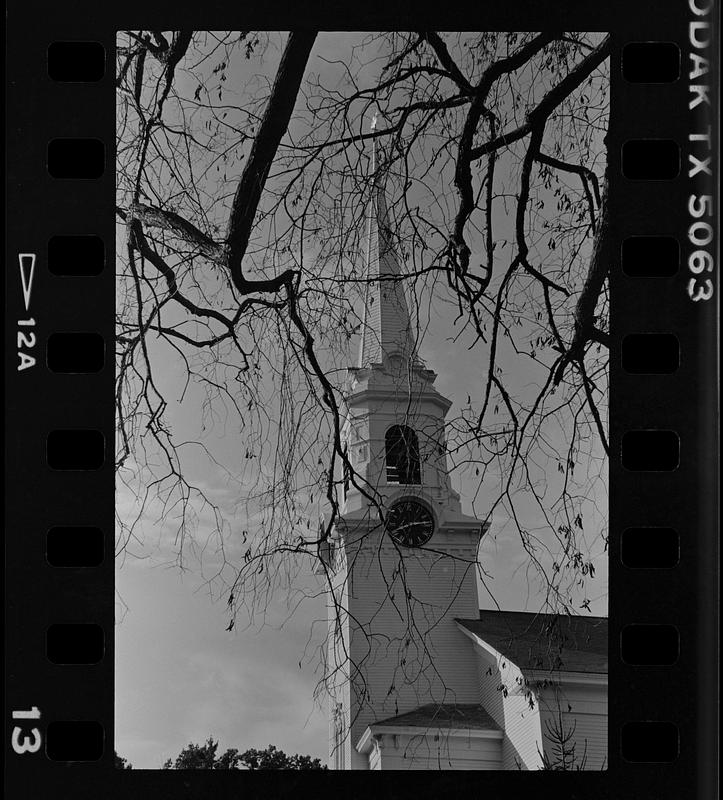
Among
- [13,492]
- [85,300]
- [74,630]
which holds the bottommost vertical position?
[74,630]

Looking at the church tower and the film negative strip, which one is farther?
the church tower

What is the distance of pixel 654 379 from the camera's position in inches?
118

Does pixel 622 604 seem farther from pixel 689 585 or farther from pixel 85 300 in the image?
pixel 85 300

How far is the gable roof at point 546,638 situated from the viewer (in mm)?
3877

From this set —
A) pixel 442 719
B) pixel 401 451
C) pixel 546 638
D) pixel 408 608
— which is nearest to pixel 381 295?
pixel 401 451

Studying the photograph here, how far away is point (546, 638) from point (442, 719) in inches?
21.8

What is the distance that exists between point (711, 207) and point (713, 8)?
0.60m

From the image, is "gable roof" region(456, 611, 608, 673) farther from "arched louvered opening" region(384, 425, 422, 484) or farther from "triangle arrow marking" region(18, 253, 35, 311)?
"triangle arrow marking" region(18, 253, 35, 311)

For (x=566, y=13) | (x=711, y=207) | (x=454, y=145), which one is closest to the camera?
(x=711, y=207)

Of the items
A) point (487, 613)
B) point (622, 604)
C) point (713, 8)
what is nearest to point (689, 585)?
point (622, 604)

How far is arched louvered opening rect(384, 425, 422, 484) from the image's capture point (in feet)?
12.8

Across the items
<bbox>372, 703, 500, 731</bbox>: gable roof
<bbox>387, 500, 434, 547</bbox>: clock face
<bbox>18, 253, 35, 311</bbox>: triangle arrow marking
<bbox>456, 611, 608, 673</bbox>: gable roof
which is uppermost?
<bbox>18, 253, 35, 311</bbox>: triangle arrow marking

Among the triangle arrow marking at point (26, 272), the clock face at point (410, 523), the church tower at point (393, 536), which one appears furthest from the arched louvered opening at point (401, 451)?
the triangle arrow marking at point (26, 272)

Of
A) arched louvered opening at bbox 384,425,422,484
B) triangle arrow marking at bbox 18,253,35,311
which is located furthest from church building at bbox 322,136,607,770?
triangle arrow marking at bbox 18,253,35,311
